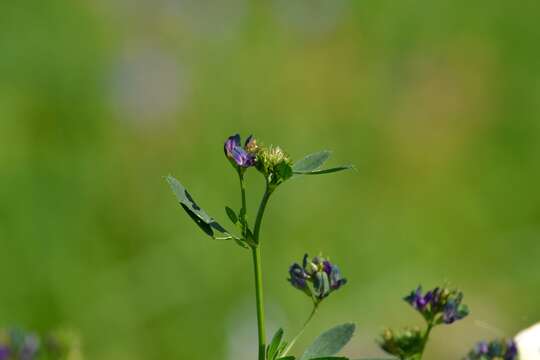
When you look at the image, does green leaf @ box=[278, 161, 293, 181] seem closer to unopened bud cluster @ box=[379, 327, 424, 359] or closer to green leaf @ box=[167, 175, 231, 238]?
green leaf @ box=[167, 175, 231, 238]

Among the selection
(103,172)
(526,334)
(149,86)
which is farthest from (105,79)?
(526,334)

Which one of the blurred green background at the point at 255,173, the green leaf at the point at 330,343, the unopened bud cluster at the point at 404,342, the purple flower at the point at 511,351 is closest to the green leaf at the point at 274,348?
the green leaf at the point at 330,343

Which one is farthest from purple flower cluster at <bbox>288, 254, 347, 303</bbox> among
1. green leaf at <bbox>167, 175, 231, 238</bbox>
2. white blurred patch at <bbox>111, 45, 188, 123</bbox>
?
white blurred patch at <bbox>111, 45, 188, 123</bbox>

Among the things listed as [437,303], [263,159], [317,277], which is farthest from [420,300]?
[263,159]

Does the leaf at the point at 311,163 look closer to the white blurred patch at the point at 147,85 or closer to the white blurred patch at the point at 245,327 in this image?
the white blurred patch at the point at 245,327

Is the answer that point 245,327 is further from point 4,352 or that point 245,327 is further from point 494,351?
point 494,351
